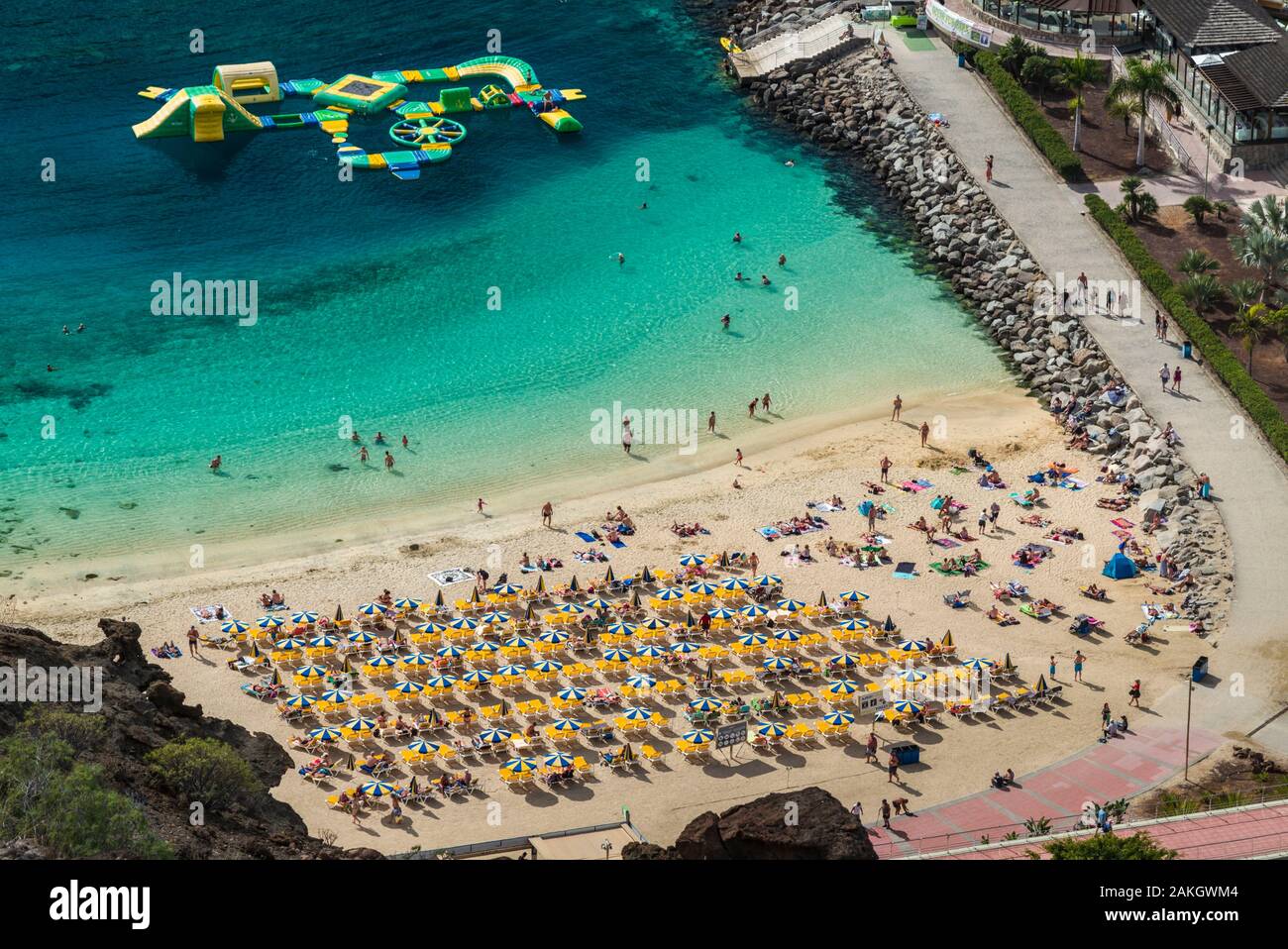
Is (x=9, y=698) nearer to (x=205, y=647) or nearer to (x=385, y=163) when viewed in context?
(x=205, y=647)

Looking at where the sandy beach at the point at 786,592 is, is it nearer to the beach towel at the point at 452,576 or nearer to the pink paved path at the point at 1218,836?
the beach towel at the point at 452,576

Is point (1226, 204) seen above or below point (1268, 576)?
above

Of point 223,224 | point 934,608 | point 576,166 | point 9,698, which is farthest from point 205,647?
point 576,166

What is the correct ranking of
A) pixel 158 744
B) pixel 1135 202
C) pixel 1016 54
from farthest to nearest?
pixel 1016 54
pixel 1135 202
pixel 158 744

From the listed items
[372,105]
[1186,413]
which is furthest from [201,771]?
[372,105]

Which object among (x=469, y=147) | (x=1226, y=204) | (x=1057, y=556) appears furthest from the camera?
(x=469, y=147)

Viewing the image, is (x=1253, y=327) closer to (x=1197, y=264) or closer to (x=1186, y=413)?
(x=1197, y=264)

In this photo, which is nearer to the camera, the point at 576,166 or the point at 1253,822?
the point at 1253,822
